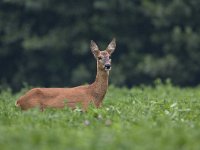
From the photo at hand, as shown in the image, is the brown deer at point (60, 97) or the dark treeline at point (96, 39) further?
the dark treeline at point (96, 39)

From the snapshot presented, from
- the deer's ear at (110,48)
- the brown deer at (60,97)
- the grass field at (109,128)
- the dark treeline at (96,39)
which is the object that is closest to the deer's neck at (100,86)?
the brown deer at (60,97)

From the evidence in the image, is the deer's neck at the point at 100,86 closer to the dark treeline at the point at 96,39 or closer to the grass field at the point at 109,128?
the grass field at the point at 109,128

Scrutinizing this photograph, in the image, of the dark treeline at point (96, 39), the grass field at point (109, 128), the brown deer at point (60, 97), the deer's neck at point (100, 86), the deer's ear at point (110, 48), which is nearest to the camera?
the grass field at point (109, 128)

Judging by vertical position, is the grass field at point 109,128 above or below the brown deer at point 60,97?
above

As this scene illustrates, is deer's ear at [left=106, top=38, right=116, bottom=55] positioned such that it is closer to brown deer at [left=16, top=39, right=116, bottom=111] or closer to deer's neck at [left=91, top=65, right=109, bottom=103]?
deer's neck at [left=91, top=65, right=109, bottom=103]

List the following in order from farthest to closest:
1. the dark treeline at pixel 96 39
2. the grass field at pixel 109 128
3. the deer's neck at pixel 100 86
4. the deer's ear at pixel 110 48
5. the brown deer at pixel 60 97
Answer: the dark treeline at pixel 96 39, the deer's ear at pixel 110 48, the deer's neck at pixel 100 86, the brown deer at pixel 60 97, the grass field at pixel 109 128

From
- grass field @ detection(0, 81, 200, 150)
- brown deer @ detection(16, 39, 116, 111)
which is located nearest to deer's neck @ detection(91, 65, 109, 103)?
brown deer @ detection(16, 39, 116, 111)

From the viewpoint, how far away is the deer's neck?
13773 mm

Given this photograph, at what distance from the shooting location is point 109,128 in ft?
32.0

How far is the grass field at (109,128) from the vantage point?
831 cm

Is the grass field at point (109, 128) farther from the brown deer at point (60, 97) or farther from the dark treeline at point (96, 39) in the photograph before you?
the dark treeline at point (96, 39)

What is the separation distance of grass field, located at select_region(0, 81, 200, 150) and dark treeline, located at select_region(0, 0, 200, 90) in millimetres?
18200

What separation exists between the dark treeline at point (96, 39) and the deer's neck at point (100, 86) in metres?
16.6

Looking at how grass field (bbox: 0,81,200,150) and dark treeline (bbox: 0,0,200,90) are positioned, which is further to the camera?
dark treeline (bbox: 0,0,200,90)
